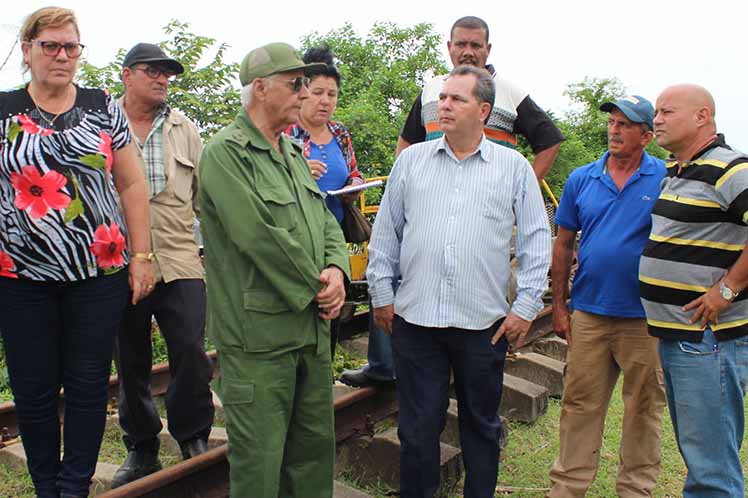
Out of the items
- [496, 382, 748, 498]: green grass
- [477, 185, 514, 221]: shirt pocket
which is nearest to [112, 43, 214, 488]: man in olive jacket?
[477, 185, 514, 221]: shirt pocket

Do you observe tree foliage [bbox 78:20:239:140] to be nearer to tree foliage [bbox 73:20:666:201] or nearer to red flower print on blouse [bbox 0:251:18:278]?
tree foliage [bbox 73:20:666:201]

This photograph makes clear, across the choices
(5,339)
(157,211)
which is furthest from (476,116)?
(5,339)

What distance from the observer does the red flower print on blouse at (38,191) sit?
2.76 m

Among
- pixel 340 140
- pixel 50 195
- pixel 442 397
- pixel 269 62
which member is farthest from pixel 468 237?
pixel 50 195

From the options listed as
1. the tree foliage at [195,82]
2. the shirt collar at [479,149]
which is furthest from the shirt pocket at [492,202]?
the tree foliage at [195,82]

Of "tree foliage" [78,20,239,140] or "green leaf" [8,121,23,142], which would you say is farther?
"tree foliage" [78,20,239,140]

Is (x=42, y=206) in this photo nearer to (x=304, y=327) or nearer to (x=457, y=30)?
(x=304, y=327)

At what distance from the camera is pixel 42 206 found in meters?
2.78

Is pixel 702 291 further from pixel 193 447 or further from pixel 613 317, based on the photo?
pixel 193 447

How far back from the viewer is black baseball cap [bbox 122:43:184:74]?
3531 millimetres

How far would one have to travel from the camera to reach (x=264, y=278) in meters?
2.78

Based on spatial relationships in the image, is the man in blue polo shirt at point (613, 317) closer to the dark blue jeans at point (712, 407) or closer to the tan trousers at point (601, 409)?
the tan trousers at point (601, 409)

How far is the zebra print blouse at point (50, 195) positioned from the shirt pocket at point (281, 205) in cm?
71

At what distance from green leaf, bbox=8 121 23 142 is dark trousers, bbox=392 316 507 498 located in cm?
184
